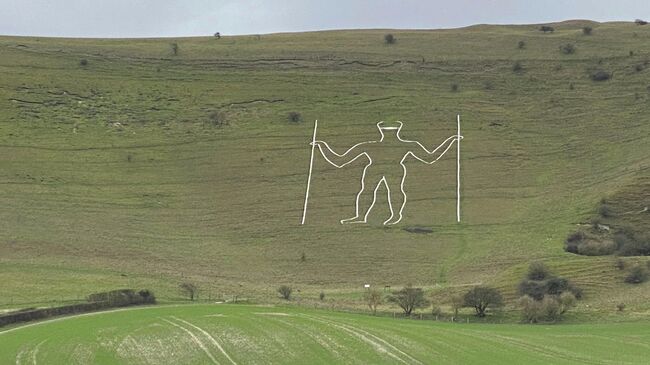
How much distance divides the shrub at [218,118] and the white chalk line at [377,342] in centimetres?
5616

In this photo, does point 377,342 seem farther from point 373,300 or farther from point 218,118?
point 218,118

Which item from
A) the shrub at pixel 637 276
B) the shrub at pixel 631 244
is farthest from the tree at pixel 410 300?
the shrub at pixel 631 244

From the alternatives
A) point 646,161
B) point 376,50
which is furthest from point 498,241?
point 376,50

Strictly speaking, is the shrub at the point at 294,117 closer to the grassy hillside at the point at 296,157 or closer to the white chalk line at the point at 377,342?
the grassy hillside at the point at 296,157

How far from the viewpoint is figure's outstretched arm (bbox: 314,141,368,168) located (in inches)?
3450

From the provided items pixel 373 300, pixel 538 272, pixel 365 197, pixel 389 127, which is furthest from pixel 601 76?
pixel 373 300

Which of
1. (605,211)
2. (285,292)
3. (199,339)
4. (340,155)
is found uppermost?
(340,155)

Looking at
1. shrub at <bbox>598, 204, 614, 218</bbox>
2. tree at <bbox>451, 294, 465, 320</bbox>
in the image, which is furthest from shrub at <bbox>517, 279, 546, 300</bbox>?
shrub at <bbox>598, 204, 614, 218</bbox>

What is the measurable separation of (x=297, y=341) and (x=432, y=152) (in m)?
55.7

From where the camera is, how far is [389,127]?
94.8 metres

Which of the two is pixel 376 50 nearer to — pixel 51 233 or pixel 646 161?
pixel 646 161

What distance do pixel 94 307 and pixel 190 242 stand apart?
21146 mm

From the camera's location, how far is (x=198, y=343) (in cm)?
3509

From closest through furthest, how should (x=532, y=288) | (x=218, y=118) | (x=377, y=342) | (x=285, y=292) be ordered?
1. (x=377, y=342)
2. (x=532, y=288)
3. (x=285, y=292)
4. (x=218, y=118)
